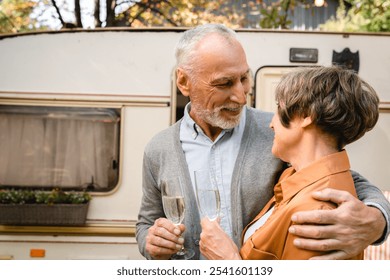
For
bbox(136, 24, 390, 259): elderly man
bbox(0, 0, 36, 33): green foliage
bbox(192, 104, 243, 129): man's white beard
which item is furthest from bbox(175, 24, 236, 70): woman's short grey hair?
bbox(0, 0, 36, 33): green foliage

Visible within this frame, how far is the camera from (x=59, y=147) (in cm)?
315

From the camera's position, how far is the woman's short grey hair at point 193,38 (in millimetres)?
1650

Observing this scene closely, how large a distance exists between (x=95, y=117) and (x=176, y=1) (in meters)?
3.67

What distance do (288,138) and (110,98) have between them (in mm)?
1967

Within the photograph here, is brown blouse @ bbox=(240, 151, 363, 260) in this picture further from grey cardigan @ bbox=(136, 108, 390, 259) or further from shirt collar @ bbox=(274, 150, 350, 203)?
grey cardigan @ bbox=(136, 108, 390, 259)

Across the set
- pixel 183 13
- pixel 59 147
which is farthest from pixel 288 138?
pixel 183 13

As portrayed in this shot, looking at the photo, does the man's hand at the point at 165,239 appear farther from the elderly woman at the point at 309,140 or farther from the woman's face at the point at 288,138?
the woman's face at the point at 288,138

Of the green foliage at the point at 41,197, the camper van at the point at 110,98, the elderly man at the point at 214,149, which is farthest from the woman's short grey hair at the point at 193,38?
the green foliage at the point at 41,197

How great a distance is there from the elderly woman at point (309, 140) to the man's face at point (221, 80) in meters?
0.26

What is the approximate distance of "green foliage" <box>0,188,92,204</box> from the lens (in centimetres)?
305

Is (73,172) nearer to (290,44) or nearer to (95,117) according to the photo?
(95,117)

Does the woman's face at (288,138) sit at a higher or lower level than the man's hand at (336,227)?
higher

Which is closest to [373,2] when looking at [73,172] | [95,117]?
[95,117]

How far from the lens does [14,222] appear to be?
3035mm
